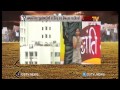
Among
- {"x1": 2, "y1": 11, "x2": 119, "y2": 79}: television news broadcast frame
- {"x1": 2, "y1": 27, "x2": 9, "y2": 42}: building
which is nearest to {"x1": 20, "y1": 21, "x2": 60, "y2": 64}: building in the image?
{"x1": 2, "y1": 11, "x2": 119, "y2": 79}: television news broadcast frame

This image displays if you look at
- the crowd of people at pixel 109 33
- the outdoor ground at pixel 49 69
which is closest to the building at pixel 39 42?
the outdoor ground at pixel 49 69

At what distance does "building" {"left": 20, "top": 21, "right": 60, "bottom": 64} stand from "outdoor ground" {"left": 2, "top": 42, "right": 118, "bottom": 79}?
107mm

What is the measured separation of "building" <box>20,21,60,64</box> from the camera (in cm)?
414

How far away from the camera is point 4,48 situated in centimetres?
414

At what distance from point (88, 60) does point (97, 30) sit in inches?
22.0

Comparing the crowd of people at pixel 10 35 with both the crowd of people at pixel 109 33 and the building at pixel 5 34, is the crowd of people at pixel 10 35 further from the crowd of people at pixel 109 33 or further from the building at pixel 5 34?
the crowd of people at pixel 109 33

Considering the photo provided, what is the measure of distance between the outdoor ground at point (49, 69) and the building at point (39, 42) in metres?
0.11

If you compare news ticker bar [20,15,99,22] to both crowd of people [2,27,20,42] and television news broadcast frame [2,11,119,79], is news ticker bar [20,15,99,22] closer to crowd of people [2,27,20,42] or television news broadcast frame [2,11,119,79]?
television news broadcast frame [2,11,119,79]

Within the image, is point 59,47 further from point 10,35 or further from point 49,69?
point 10,35

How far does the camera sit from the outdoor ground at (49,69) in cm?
413

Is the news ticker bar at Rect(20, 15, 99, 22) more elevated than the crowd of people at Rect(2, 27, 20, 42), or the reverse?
the news ticker bar at Rect(20, 15, 99, 22)

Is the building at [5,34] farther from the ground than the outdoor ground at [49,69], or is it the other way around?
the building at [5,34]

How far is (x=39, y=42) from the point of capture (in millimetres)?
4152
